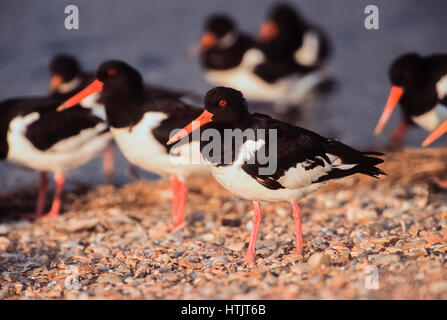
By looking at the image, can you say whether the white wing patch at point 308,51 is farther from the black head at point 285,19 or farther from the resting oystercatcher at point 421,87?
the resting oystercatcher at point 421,87

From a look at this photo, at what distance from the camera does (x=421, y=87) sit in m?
6.36

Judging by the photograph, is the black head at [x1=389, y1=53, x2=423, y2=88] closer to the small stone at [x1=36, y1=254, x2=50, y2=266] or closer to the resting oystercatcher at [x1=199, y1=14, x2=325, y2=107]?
the resting oystercatcher at [x1=199, y1=14, x2=325, y2=107]

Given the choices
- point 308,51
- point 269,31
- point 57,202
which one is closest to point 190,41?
point 269,31

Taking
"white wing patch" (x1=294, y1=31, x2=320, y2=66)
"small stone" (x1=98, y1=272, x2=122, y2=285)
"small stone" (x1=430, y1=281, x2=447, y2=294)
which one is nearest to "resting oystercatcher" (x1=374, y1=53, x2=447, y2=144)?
"small stone" (x1=430, y1=281, x2=447, y2=294)

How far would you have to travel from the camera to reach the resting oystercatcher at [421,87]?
6.27m

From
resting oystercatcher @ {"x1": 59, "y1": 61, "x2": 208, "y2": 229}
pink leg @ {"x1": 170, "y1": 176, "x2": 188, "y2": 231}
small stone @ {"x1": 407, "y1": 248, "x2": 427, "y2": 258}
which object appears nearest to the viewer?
small stone @ {"x1": 407, "y1": 248, "x2": 427, "y2": 258}

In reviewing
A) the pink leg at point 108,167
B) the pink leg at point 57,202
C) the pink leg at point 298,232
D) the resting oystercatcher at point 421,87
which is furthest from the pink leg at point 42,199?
the resting oystercatcher at point 421,87

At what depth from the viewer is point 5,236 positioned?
5434 mm

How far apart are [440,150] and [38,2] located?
9.18 m

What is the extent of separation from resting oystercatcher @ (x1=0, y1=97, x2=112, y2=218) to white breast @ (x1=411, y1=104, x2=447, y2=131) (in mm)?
3192

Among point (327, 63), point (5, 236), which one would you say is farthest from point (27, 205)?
point (327, 63)

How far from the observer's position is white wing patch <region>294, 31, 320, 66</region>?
10.2 meters

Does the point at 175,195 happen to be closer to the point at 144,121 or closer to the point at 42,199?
the point at 144,121
